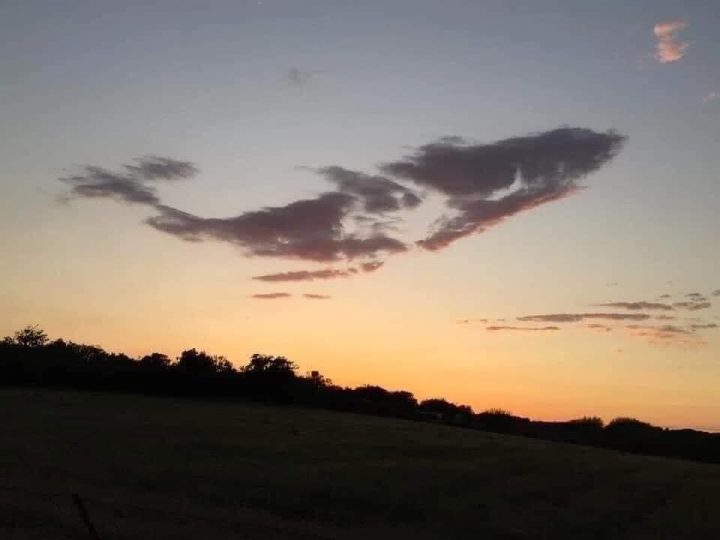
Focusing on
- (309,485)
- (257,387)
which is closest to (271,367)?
(257,387)

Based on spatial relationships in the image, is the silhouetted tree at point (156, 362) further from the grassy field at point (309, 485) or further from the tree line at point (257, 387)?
the grassy field at point (309, 485)

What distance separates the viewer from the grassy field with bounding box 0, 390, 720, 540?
20625 millimetres

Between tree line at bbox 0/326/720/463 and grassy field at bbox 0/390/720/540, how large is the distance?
70.1 feet

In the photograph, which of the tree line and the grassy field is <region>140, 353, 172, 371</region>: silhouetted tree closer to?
the tree line

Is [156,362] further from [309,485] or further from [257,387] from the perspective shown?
[309,485]

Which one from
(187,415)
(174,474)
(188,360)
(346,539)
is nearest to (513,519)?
(346,539)

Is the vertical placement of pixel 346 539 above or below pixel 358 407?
below

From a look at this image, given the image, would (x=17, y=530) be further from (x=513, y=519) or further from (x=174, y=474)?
(x=513, y=519)

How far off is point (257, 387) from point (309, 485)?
1804 inches

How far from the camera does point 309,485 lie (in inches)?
1046

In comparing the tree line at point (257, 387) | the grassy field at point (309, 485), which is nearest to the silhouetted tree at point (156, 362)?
the tree line at point (257, 387)

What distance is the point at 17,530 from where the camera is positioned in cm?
1811

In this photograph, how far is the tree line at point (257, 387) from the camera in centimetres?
6638

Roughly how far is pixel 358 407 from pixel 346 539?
173 ft
